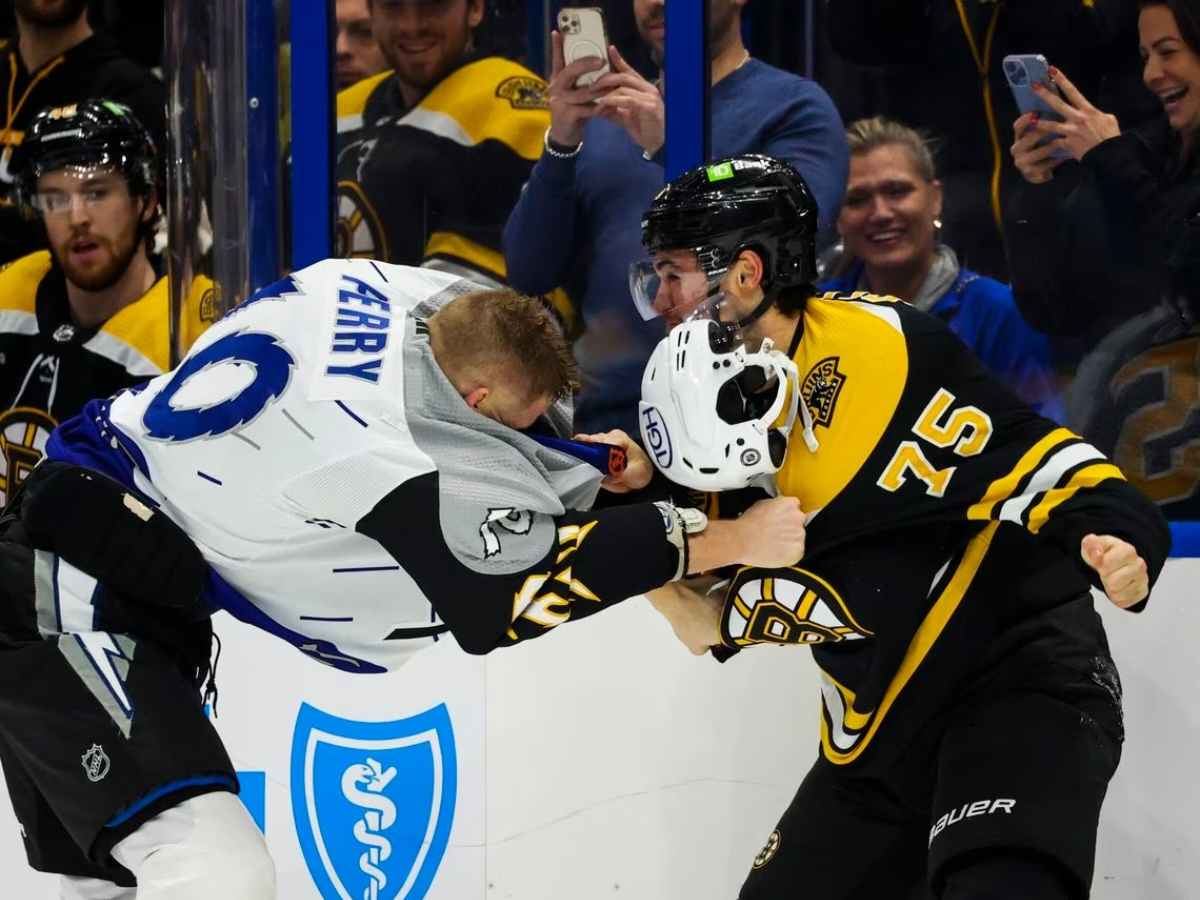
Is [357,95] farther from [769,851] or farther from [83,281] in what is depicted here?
[769,851]

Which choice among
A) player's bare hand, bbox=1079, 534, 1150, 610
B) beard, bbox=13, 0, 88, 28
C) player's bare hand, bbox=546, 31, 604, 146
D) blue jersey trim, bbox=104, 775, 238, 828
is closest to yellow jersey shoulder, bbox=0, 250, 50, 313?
beard, bbox=13, 0, 88, 28

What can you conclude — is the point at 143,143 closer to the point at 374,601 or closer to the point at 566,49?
the point at 566,49

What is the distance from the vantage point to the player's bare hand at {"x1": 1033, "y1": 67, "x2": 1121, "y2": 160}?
11.3 ft

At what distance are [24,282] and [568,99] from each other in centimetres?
163

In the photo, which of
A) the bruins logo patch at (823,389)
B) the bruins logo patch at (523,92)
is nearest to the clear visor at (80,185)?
the bruins logo patch at (523,92)

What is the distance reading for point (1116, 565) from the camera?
7.46 feet

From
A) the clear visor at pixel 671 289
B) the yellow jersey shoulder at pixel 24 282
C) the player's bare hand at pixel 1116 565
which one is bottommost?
the player's bare hand at pixel 1116 565

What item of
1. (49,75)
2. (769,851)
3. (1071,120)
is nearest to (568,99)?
(1071,120)

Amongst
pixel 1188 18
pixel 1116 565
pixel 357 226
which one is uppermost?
pixel 1188 18

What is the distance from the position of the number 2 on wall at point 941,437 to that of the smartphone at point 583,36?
1498 mm

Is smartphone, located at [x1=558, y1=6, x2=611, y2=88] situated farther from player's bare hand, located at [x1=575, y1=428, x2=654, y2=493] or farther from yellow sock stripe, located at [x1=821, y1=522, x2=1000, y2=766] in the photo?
yellow sock stripe, located at [x1=821, y1=522, x2=1000, y2=766]

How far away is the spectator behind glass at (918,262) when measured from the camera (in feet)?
11.4

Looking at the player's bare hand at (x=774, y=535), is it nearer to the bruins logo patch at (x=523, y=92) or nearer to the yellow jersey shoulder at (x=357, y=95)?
the bruins logo patch at (x=523, y=92)

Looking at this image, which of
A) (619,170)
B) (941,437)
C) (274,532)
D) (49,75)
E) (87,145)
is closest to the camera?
(274,532)
